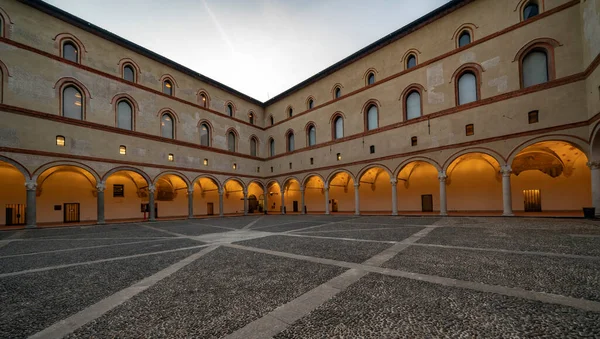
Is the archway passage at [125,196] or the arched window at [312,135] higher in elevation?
the arched window at [312,135]

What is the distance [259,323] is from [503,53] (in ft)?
66.4

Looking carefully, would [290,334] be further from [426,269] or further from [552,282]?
[552,282]

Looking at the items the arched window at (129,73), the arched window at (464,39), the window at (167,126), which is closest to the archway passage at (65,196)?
the window at (167,126)

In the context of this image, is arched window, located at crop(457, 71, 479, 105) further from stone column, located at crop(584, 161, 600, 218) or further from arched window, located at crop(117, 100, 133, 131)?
arched window, located at crop(117, 100, 133, 131)

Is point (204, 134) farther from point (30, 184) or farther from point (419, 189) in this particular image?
point (419, 189)

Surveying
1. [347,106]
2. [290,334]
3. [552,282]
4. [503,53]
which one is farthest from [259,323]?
[347,106]

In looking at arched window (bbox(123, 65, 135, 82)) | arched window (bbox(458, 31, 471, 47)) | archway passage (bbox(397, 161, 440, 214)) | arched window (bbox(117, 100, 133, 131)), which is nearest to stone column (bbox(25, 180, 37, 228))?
arched window (bbox(117, 100, 133, 131))

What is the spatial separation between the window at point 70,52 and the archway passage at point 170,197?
11224 mm

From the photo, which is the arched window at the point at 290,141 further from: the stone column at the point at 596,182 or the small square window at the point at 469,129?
the stone column at the point at 596,182

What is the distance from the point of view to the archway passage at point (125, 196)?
21.4 m

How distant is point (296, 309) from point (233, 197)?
2771cm

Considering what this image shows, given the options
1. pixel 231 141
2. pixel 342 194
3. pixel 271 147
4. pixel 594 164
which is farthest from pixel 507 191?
pixel 231 141

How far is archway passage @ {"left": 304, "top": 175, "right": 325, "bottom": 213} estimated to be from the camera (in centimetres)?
2795

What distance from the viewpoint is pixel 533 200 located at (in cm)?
1792
